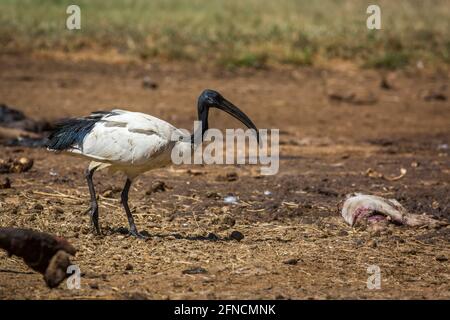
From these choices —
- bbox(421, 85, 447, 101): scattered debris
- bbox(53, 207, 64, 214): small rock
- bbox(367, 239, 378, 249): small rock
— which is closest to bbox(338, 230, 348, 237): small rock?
bbox(367, 239, 378, 249): small rock

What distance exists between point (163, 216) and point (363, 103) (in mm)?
8084

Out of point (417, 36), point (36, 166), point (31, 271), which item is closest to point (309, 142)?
point (36, 166)

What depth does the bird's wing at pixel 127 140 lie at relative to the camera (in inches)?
304

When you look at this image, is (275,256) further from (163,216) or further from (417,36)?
(417,36)

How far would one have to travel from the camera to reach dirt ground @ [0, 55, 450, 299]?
6.85 m

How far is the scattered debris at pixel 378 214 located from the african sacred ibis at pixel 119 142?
5.47 feet

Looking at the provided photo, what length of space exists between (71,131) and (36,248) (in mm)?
1844

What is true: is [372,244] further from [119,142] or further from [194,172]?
[194,172]

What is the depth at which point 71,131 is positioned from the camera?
8.02 meters

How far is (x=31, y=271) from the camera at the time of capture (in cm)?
691

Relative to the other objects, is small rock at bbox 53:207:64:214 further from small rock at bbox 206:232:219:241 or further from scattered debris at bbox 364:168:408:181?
scattered debris at bbox 364:168:408:181

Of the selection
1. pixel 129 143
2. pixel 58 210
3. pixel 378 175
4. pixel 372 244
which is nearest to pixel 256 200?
pixel 372 244

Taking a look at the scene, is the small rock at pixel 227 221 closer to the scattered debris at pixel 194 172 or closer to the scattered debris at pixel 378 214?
the scattered debris at pixel 378 214

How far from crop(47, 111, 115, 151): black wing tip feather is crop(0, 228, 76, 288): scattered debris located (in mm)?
1655
